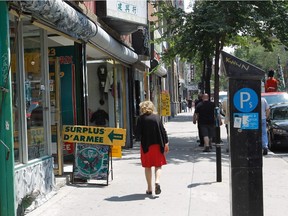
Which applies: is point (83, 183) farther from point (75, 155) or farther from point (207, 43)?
point (207, 43)

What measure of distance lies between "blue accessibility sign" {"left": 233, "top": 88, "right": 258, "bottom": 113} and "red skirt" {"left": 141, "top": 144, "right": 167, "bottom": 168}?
9.36 ft

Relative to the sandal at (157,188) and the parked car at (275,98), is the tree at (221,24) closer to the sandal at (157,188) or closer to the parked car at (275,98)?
the parked car at (275,98)

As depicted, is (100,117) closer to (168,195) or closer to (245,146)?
(168,195)

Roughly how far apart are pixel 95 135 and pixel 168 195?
1.74 metres

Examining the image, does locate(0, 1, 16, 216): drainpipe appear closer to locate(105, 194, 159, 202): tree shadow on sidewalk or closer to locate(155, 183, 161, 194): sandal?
locate(105, 194, 159, 202): tree shadow on sidewalk

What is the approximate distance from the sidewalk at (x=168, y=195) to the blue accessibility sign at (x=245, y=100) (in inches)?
85.7

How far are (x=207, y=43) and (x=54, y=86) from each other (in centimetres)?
678

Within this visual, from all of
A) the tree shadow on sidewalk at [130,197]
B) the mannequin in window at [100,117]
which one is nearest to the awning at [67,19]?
the tree shadow on sidewalk at [130,197]

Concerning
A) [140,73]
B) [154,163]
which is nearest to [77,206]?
[154,163]

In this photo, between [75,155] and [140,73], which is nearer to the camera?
[75,155]

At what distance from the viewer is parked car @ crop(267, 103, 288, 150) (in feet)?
44.2

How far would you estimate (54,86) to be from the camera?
8.80 metres

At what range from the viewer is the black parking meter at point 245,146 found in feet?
15.6

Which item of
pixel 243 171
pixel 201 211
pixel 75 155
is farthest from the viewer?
pixel 75 155
